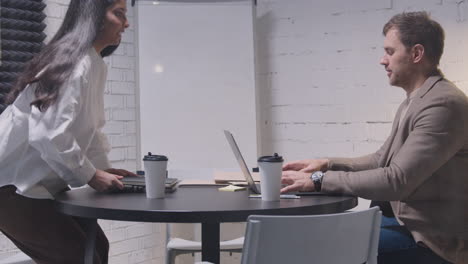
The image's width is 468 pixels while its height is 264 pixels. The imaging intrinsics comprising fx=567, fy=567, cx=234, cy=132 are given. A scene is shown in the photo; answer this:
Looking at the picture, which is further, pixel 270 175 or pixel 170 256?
pixel 170 256

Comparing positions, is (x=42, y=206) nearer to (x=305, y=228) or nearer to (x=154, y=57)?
(x=305, y=228)

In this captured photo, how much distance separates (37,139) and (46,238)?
1.26 ft

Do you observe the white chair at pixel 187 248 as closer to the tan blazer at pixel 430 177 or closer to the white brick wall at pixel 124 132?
the white brick wall at pixel 124 132

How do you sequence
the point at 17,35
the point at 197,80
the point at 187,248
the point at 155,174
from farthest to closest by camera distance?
the point at 197,80
the point at 17,35
the point at 187,248
the point at 155,174

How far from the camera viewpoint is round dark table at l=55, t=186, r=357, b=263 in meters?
1.49

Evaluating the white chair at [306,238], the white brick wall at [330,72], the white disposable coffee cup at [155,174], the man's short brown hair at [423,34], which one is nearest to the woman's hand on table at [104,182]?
the white disposable coffee cup at [155,174]

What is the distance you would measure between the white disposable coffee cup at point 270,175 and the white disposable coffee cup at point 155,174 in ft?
0.99

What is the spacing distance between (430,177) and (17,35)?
2305mm

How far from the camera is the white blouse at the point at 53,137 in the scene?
69.7 inches

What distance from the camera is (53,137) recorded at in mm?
1739

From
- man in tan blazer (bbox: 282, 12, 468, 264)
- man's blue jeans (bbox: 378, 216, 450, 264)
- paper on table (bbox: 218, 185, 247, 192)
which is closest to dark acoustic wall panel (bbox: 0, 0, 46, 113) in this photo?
paper on table (bbox: 218, 185, 247, 192)

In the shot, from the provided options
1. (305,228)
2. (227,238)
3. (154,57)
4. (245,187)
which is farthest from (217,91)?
(305,228)

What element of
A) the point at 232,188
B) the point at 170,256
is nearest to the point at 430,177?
the point at 232,188

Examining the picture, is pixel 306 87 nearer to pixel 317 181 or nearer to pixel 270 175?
pixel 317 181
